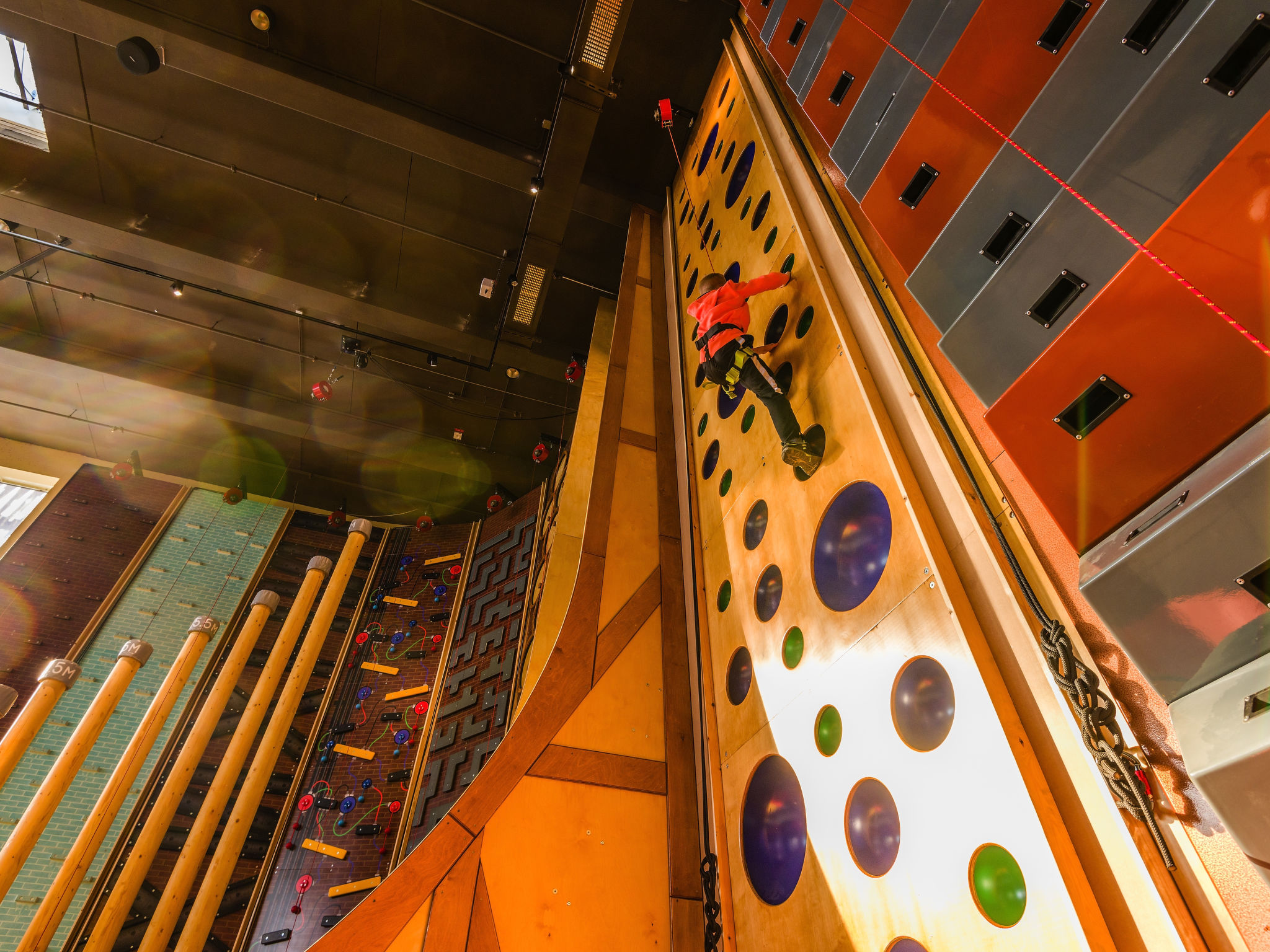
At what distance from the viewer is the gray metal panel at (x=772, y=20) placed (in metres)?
4.08

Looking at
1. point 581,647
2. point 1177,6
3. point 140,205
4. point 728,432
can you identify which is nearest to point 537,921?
point 581,647

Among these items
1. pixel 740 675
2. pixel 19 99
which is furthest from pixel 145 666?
pixel 740 675

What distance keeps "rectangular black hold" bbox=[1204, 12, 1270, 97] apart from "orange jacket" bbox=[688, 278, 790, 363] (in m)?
1.74

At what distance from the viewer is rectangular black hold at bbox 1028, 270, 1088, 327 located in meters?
1.45

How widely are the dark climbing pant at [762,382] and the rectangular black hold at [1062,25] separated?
1390mm

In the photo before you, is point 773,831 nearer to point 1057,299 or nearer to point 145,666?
point 1057,299

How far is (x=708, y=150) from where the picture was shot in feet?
18.8

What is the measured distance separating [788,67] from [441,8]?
3.71 metres

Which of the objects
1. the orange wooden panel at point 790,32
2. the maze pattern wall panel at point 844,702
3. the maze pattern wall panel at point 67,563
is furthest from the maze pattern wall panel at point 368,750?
the orange wooden panel at point 790,32

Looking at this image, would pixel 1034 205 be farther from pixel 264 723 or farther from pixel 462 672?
pixel 264 723

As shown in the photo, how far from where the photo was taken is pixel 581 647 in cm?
313

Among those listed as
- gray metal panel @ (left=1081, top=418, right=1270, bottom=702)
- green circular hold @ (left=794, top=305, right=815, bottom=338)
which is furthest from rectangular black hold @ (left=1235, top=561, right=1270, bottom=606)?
green circular hold @ (left=794, top=305, right=815, bottom=338)

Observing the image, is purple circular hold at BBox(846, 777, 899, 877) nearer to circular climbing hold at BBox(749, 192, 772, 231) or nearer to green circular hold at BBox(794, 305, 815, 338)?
green circular hold at BBox(794, 305, 815, 338)

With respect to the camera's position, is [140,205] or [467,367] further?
[467,367]
